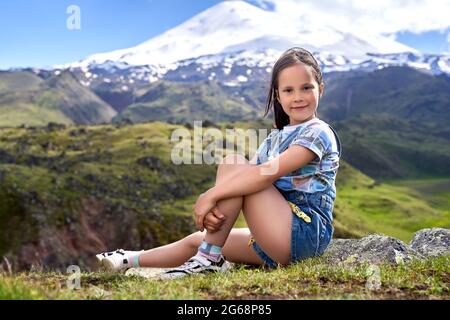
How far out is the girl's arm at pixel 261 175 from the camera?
9.08 metres

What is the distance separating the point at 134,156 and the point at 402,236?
91.0 metres

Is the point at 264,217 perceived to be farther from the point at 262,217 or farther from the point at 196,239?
the point at 196,239

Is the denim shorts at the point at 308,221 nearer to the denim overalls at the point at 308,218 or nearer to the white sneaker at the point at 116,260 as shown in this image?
the denim overalls at the point at 308,218

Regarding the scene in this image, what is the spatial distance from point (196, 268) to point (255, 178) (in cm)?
190

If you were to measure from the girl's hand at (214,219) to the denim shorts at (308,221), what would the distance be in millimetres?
1269

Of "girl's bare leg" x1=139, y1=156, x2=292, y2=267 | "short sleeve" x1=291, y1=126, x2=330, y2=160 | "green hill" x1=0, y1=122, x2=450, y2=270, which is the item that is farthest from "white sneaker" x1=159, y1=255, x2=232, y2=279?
"green hill" x1=0, y1=122, x2=450, y2=270

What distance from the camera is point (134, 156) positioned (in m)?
183

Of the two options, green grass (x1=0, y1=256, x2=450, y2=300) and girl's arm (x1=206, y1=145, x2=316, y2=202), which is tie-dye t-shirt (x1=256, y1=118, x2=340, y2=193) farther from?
green grass (x1=0, y1=256, x2=450, y2=300)

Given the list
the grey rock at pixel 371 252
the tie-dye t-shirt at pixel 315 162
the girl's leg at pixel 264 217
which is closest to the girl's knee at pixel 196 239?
the girl's leg at pixel 264 217

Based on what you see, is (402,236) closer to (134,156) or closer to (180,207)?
(180,207)
